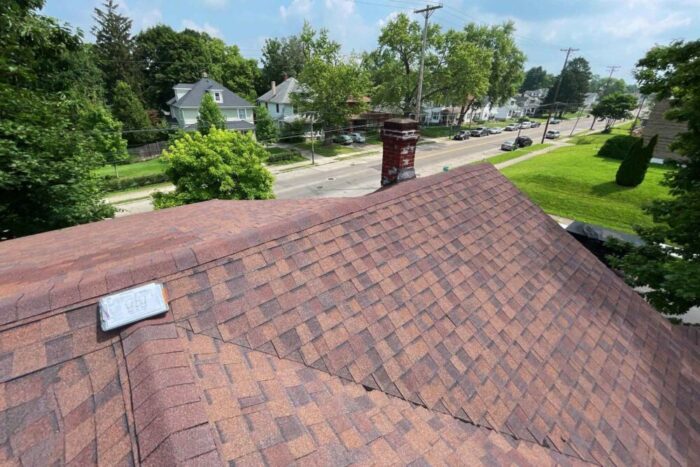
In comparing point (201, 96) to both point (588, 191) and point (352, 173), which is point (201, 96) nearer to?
point (352, 173)

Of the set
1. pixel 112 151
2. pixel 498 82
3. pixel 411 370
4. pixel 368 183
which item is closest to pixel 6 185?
pixel 411 370

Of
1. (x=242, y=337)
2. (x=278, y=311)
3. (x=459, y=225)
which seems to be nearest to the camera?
(x=242, y=337)

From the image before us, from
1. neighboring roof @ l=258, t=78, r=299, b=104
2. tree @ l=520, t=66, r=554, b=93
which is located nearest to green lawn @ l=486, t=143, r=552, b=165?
neighboring roof @ l=258, t=78, r=299, b=104

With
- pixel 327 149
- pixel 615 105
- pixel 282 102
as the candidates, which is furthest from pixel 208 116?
pixel 615 105

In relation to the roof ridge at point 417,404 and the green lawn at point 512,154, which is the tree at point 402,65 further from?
the roof ridge at point 417,404

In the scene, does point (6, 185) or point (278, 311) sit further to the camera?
point (6, 185)

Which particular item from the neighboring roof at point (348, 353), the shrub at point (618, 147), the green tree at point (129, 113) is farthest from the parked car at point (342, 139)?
the neighboring roof at point (348, 353)

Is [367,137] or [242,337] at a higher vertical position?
[242,337]

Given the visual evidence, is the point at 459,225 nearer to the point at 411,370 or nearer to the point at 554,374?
the point at 554,374

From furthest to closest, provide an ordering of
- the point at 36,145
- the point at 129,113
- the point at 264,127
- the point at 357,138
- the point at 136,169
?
the point at 357,138, the point at 264,127, the point at 129,113, the point at 136,169, the point at 36,145
